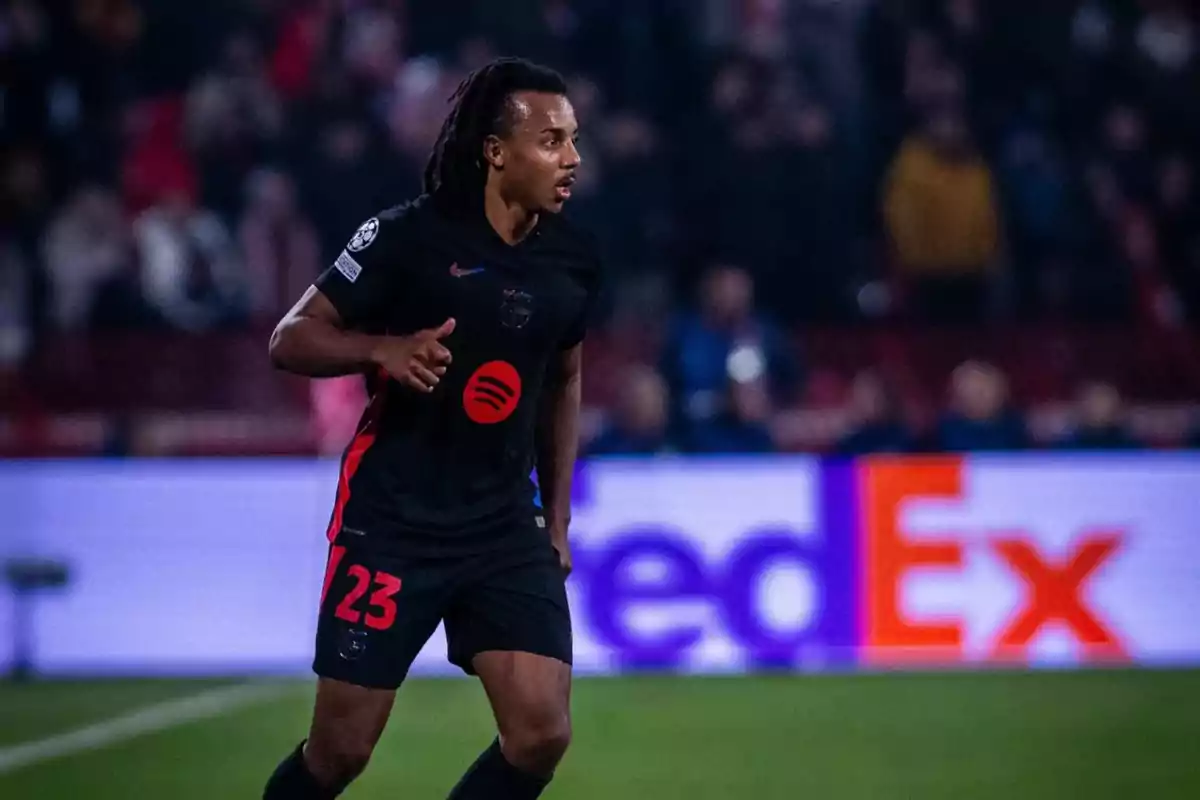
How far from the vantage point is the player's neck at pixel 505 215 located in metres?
4.77

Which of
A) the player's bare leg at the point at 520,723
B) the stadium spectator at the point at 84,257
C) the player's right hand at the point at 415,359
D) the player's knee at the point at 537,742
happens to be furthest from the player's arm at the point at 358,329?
A: the stadium spectator at the point at 84,257

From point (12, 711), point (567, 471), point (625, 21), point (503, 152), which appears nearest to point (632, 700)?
point (12, 711)

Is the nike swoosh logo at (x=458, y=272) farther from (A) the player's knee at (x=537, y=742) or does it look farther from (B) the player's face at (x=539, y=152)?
(A) the player's knee at (x=537, y=742)

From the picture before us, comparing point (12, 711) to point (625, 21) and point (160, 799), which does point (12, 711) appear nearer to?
point (160, 799)

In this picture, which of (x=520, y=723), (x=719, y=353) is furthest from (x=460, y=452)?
(x=719, y=353)

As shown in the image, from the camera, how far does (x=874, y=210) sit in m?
13.6

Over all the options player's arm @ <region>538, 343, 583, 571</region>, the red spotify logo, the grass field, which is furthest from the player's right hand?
the grass field

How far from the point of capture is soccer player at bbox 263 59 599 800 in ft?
15.2

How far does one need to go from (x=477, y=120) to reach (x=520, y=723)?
1.44 metres

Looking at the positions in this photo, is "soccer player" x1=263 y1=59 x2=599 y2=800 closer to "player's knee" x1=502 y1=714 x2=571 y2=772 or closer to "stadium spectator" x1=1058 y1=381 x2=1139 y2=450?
"player's knee" x1=502 y1=714 x2=571 y2=772

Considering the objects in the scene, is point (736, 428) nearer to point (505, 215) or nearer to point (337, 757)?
point (505, 215)

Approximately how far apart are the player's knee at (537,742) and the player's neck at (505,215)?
1155 millimetres

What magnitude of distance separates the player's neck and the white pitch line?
3.88 m

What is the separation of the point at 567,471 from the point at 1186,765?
3264mm
